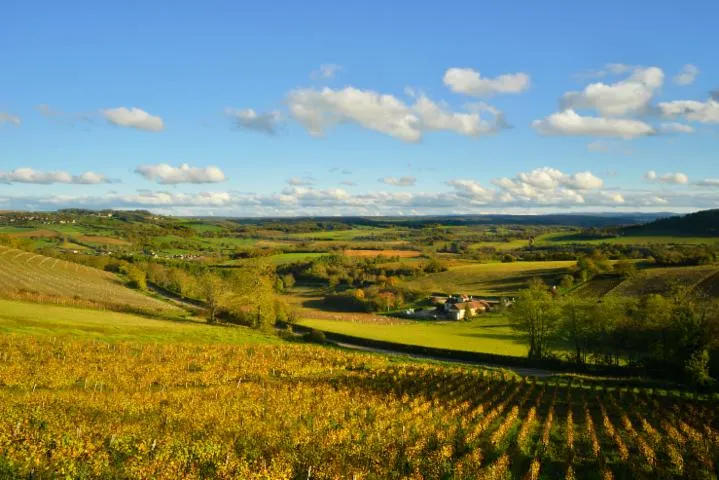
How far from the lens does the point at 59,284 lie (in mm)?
95625

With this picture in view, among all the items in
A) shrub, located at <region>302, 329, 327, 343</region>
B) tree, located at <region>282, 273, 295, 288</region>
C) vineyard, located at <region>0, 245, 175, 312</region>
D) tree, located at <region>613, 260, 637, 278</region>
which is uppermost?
tree, located at <region>613, 260, 637, 278</region>

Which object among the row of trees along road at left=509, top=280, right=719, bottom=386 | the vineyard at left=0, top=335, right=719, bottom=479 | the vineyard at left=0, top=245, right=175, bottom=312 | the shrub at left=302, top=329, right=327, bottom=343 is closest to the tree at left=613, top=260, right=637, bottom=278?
the row of trees along road at left=509, top=280, right=719, bottom=386

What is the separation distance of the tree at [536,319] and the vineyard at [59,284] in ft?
193

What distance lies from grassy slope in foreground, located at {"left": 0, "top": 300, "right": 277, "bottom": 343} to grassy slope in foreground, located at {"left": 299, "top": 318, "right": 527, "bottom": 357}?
20.4m

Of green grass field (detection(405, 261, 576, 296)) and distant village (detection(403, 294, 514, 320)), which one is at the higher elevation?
green grass field (detection(405, 261, 576, 296))

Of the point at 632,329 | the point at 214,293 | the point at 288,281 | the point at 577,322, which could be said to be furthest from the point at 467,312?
the point at 288,281

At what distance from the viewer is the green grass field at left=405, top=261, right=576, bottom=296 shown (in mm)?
128875

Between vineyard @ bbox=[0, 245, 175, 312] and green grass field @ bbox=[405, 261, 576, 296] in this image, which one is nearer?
vineyard @ bbox=[0, 245, 175, 312]

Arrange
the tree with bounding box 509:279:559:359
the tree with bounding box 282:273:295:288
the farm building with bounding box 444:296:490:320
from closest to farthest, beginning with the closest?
1. the tree with bounding box 509:279:559:359
2. the farm building with bounding box 444:296:490:320
3. the tree with bounding box 282:273:295:288

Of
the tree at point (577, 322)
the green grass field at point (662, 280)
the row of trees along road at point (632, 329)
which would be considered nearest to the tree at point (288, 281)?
the green grass field at point (662, 280)

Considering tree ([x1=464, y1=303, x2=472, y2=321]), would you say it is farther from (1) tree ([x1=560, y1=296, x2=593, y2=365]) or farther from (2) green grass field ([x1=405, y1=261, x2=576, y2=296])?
(1) tree ([x1=560, y1=296, x2=593, y2=365])

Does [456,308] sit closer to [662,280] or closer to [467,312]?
[467,312]

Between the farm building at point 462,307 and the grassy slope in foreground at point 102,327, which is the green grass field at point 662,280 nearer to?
the farm building at point 462,307

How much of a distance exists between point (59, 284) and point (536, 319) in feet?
280
